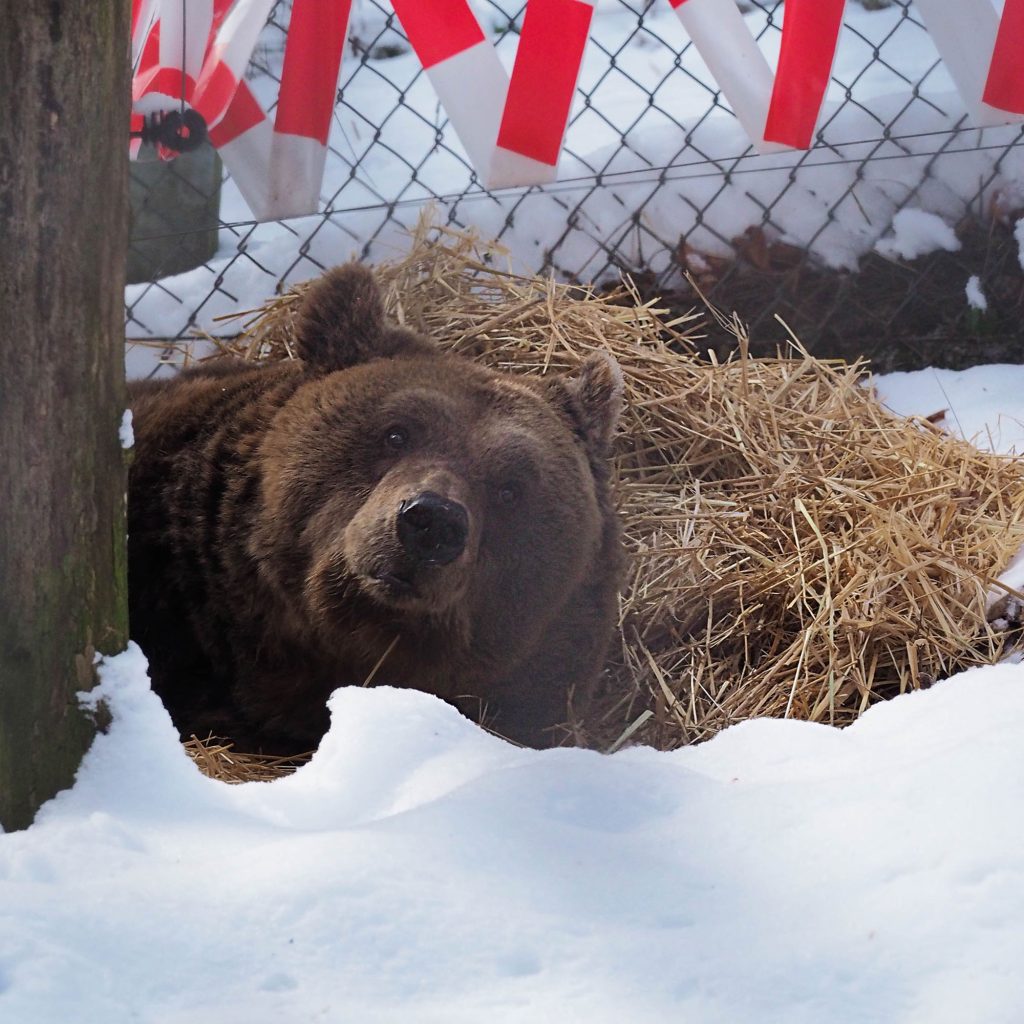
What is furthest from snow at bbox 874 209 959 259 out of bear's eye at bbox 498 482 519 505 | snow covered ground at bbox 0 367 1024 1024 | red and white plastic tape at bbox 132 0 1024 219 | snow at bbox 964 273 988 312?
snow covered ground at bbox 0 367 1024 1024

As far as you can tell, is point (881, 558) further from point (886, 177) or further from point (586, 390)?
point (886, 177)

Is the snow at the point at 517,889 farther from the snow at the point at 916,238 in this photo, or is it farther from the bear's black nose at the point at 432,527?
the snow at the point at 916,238

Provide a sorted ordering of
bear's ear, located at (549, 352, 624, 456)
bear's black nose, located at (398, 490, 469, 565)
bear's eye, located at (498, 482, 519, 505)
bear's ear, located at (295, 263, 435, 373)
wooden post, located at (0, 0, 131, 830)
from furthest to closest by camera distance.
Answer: bear's ear, located at (549, 352, 624, 456) → bear's ear, located at (295, 263, 435, 373) → bear's eye, located at (498, 482, 519, 505) → bear's black nose, located at (398, 490, 469, 565) → wooden post, located at (0, 0, 131, 830)

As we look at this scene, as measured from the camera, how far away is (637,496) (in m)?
4.13

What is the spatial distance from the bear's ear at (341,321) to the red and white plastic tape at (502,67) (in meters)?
1.03

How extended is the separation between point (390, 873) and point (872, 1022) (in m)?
0.56

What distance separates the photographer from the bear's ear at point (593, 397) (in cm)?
346

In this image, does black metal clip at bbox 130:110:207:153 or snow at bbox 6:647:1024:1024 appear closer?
snow at bbox 6:647:1024:1024

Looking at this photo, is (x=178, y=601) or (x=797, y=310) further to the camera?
(x=797, y=310)

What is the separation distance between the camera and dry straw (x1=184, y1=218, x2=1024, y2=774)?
3.43 metres

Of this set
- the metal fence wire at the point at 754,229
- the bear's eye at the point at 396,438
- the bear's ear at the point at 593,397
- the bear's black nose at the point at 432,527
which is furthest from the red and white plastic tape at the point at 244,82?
the bear's black nose at the point at 432,527

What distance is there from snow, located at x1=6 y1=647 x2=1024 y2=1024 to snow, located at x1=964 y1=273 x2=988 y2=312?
12.1ft

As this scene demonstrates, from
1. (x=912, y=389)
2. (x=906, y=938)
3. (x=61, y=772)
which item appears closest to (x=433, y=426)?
(x=61, y=772)

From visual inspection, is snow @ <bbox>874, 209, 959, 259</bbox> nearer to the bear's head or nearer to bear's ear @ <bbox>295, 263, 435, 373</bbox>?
the bear's head
